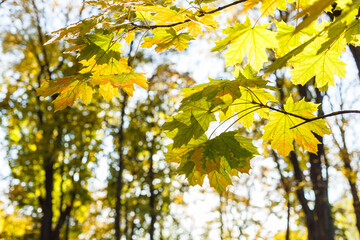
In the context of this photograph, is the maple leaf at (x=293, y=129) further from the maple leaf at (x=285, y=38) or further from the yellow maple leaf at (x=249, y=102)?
the maple leaf at (x=285, y=38)

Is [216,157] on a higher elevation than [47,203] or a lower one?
lower

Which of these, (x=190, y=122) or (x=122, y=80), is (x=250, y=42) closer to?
(x=190, y=122)

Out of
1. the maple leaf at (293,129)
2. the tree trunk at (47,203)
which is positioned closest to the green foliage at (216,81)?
the maple leaf at (293,129)

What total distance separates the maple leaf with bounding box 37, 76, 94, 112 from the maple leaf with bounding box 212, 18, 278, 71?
2.60ft

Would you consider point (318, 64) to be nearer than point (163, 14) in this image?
No

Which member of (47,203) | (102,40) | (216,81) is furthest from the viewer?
(47,203)

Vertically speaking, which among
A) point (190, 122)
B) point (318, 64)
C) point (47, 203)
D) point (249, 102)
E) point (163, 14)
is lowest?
point (190, 122)

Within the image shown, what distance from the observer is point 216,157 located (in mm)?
1305

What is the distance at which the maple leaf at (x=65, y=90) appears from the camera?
137 centimetres

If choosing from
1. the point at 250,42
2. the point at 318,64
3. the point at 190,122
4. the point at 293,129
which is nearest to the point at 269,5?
the point at 250,42

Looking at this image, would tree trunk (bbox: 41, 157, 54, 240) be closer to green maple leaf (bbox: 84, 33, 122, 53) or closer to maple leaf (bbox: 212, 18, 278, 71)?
green maple leaf (bbox: 84, 33, 122, 53)

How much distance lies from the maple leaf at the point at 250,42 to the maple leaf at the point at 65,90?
79 cm

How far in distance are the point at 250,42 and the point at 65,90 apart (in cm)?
103

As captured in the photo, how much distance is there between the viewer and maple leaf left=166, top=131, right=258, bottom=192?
4.28 feet
